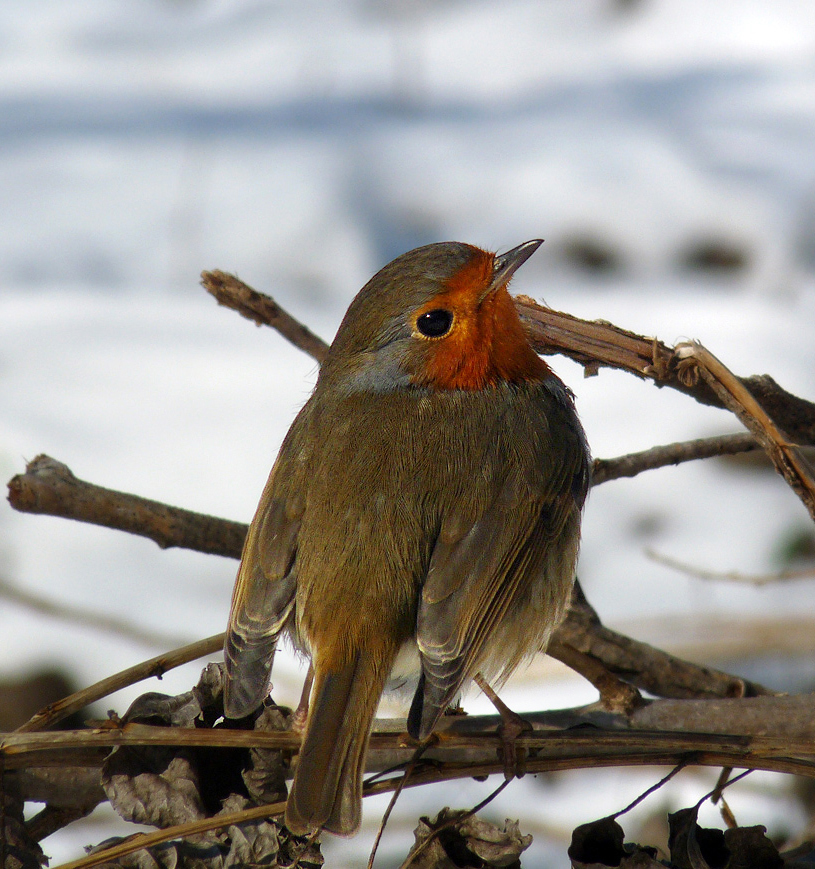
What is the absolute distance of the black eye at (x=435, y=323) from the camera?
2748 millimetres

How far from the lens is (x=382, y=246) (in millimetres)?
6051

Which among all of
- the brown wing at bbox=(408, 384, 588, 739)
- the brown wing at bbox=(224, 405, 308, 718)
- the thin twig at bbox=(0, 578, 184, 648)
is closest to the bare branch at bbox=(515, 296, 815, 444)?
the brown wing at bbox=(408, 384, 588, 739)

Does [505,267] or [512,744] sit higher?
[505,267]

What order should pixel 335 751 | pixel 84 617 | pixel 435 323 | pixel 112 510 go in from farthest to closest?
pixel 84 617 < pixel 112 510 < pixel 435 323 < pixel 335 751

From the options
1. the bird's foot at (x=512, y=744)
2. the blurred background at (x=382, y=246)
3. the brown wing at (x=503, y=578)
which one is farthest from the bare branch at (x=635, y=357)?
the blurred background at (x=382, y=246)

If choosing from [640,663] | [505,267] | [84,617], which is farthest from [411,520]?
[84,617]

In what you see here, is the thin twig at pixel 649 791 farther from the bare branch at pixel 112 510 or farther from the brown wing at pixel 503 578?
the bare branch at pixel 112 510

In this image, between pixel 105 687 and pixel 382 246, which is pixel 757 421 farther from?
pixel 382 246

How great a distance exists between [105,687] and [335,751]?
426 millimetres

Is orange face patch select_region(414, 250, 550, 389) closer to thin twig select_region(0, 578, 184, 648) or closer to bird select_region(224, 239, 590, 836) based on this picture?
bird select_region(224, 239, 590, 836)

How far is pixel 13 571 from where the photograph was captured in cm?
446

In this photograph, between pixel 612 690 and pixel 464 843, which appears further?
pixel 612 690

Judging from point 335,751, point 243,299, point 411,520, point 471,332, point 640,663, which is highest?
point 243,299

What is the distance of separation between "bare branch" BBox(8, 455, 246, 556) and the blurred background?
110cm
